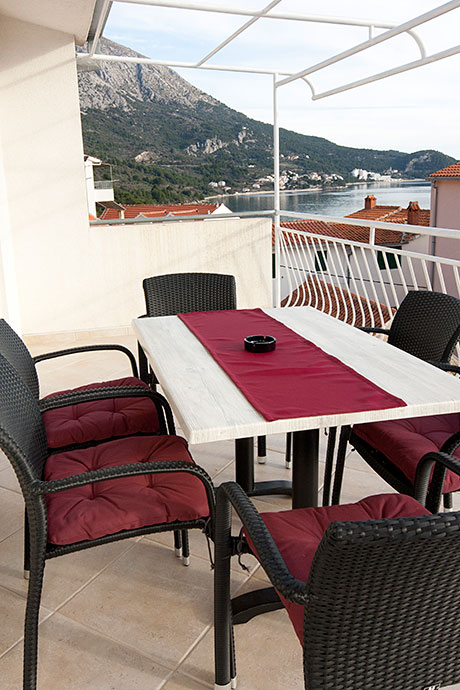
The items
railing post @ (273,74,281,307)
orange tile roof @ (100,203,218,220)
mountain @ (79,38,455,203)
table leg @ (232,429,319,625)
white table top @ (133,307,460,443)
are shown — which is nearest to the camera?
white table top @ (133,307,460,443)

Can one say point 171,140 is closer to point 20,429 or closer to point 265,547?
point 20,429

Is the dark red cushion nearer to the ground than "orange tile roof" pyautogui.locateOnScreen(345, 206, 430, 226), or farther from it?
nearer to the ground

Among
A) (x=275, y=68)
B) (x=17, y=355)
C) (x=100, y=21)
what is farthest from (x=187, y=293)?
(x=275, y=68)

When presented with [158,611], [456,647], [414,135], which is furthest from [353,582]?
[414,135]

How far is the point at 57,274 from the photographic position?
515cm

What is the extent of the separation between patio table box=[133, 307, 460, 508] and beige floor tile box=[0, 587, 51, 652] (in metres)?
0.85

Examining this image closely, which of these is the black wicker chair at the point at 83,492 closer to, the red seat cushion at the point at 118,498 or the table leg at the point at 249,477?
the red seat cushion at the point at 118,498

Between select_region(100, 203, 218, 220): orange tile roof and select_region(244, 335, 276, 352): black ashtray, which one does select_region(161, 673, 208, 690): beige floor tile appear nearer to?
select_region(244, 335, 276, 352): black ashtray

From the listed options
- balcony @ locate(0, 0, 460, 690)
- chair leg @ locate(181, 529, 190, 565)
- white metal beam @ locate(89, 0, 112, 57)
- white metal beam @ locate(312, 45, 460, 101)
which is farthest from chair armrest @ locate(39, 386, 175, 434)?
white metal beam @ locate(89, 0, 112, 57)

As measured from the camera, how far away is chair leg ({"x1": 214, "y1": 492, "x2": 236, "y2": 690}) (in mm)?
1479

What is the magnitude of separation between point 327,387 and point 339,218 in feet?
8.94

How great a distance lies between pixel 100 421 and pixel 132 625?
2.43 feet

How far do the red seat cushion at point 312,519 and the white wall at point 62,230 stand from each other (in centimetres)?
387

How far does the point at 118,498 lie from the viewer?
1.67m
